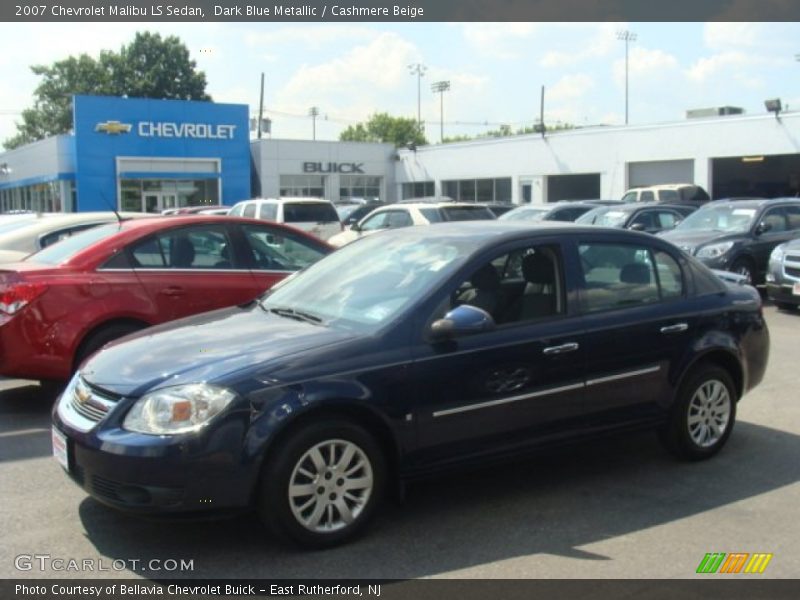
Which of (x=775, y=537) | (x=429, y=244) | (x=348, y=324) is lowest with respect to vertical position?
(x=775, y=537)

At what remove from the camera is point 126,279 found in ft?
24.1

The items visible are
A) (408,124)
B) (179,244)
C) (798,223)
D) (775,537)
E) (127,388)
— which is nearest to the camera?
(127,388)

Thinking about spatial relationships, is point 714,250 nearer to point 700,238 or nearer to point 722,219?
point 700,238

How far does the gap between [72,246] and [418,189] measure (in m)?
47.4

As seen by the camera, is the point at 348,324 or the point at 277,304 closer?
the point at 348,324

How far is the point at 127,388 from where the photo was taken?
4.29 m

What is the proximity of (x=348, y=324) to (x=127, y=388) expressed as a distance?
1.20m

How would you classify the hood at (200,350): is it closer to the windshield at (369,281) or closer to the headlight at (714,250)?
the windshield at (369,281)

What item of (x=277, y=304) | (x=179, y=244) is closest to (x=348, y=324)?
(x=277, y=304)

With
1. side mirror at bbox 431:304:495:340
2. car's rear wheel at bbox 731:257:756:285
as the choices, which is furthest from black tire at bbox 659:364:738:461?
car's rear wheel at bbox 731:257:756:285

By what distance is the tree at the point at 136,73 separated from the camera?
259 feet

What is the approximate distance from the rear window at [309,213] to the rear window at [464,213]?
5093 mm

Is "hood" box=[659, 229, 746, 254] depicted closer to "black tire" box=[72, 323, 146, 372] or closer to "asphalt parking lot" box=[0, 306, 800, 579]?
"asphalt parking lot" box=[0, 306, 800, 579]

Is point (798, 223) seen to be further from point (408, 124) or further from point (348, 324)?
point (408, 124)
